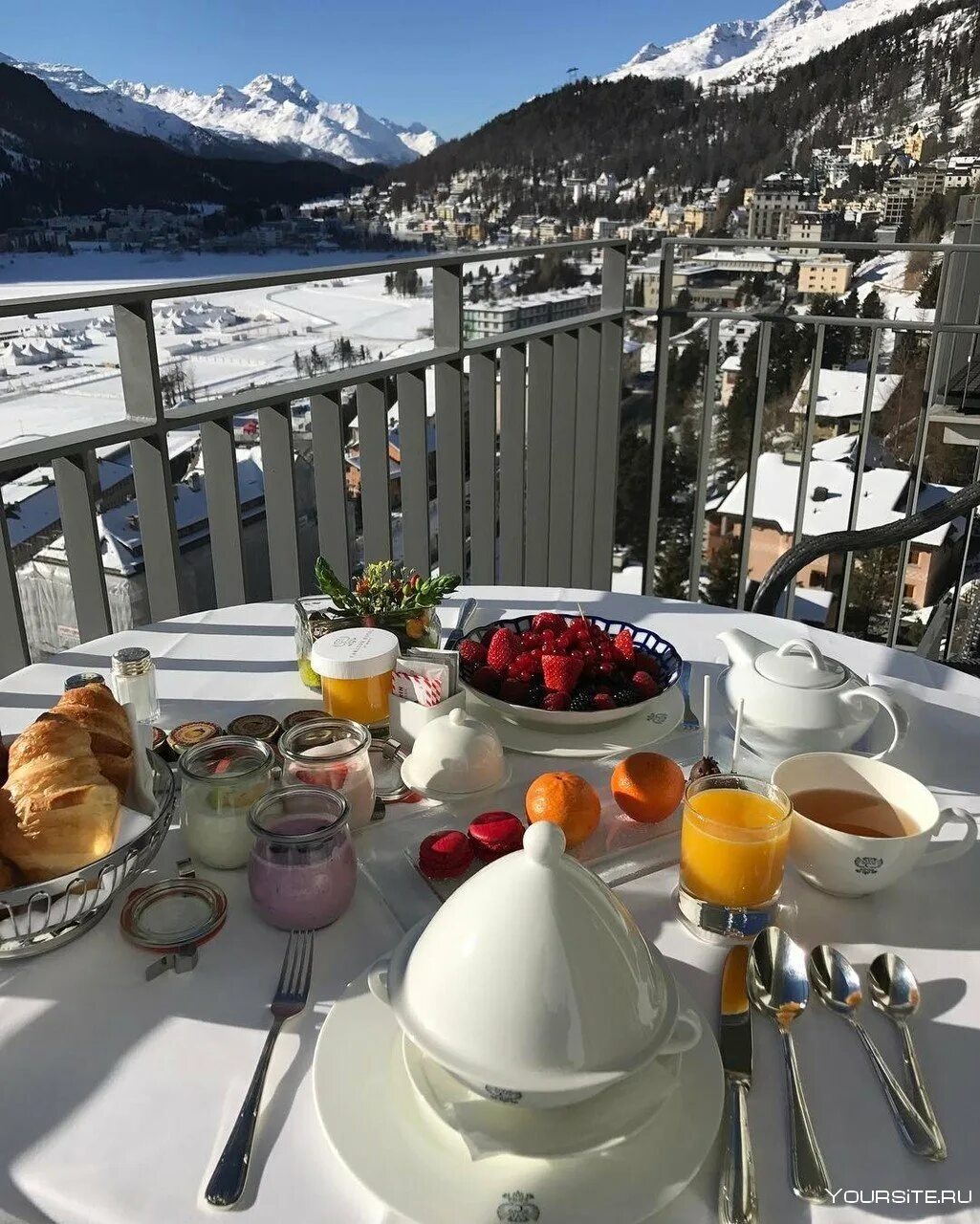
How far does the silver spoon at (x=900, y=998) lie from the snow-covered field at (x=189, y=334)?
1.50 m

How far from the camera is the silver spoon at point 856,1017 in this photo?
503 millimetres

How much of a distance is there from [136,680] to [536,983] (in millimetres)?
684

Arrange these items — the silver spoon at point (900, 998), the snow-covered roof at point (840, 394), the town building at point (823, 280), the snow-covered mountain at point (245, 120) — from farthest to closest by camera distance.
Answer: the snow-covered mountain at point (245, 120) → the snow-covered roof at point (840, 394) → the town building at point (823, 280) → the silver spoon at point (900, 998)

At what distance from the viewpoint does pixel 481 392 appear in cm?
245

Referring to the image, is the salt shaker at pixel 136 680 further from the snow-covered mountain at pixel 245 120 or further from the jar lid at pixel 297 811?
the snow-covered mountain at pixel 245 120

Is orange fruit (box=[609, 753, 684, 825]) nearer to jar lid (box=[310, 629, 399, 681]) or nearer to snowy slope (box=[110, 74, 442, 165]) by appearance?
jar lid (box=[310, 629, 399, 681])

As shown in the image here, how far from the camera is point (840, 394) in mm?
3100

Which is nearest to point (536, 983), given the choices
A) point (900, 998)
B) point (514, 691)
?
point (900, 998)

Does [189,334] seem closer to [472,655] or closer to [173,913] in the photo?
[472,655]

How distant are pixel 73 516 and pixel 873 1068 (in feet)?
5.39

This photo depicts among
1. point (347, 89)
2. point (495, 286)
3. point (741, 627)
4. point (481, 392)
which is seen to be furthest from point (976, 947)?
point (347, 89)

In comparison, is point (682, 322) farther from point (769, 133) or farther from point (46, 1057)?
point (769, 133)

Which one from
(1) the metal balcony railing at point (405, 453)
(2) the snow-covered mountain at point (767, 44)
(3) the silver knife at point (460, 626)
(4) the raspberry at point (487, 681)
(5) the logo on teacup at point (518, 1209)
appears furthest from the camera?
(2) the snow-covered mountain at point (767, 44)

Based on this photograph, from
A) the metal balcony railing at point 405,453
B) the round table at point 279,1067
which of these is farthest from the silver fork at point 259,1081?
the metal balcony railing at point 405,453
